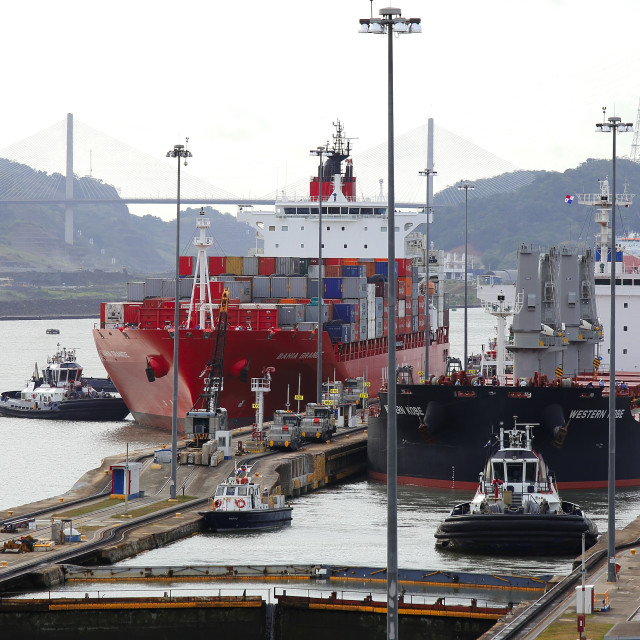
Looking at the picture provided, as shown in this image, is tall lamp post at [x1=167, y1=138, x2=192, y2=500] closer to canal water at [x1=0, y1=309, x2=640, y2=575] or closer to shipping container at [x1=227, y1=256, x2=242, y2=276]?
canal water at [x1=0, y1=309, x2=640, y2=575]

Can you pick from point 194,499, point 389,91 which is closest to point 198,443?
point 194,499

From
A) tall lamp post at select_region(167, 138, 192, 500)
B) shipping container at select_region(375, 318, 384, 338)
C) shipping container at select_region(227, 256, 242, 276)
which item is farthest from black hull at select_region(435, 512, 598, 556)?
shipping container at select_region(375, 318, 384, 338)

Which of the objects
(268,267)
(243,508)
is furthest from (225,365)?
(243,508)

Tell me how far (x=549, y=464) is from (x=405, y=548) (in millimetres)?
8989

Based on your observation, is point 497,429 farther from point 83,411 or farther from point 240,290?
point 83,411

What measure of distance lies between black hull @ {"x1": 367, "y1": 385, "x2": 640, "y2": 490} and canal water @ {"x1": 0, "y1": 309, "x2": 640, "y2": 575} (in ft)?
1.94

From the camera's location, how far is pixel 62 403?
→ 68.8 meters

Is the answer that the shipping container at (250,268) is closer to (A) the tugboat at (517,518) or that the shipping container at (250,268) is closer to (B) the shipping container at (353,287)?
(B) the shipping container at (353,287)

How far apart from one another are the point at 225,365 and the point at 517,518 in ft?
84.7

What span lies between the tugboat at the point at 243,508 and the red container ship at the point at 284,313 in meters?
14.0

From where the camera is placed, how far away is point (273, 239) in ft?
255

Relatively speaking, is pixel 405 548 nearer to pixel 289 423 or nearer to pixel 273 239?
pixel 289 423

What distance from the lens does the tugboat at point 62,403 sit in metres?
68.9

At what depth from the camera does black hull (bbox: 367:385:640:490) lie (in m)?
39.0
